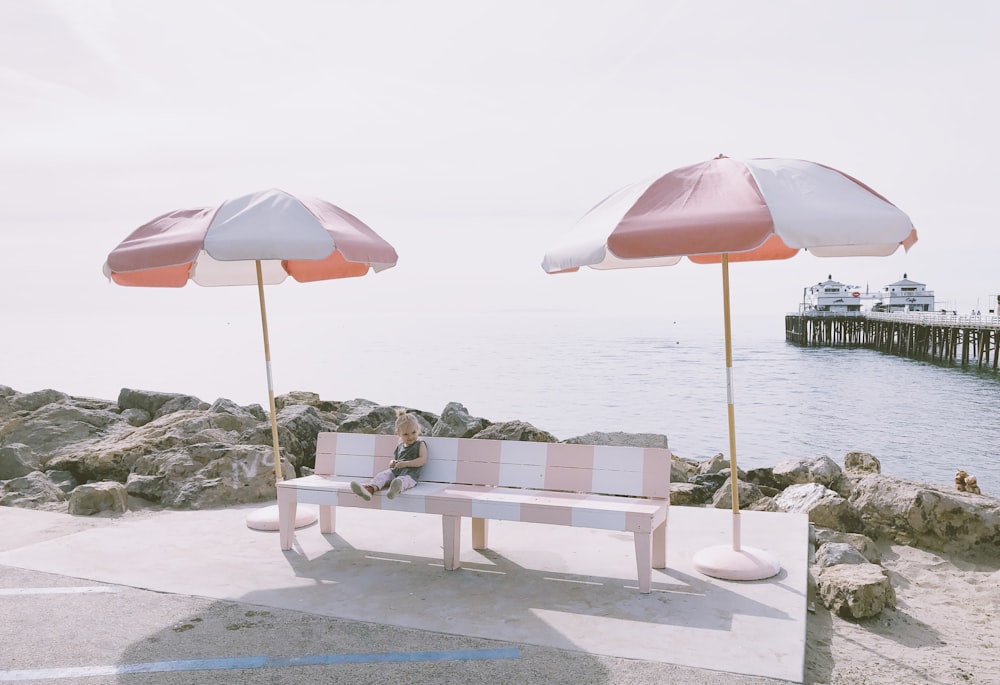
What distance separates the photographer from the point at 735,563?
5.19 m

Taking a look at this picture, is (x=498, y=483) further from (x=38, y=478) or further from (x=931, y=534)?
(x=38, y=478)

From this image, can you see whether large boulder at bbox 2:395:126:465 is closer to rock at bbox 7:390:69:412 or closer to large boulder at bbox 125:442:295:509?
rock at bbox 7:390:69:412

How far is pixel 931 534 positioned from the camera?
6.88 meters

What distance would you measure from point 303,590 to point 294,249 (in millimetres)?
2183

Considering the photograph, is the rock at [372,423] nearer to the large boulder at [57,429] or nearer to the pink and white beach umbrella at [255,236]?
the large boulder at [57,429]

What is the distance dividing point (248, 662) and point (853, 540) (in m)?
4.88

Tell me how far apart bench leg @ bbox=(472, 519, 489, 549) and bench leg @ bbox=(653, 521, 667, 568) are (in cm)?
126

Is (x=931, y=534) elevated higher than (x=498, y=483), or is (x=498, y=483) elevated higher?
(x=498, y=483)

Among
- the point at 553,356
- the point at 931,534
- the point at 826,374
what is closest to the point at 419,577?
the point at 931,534

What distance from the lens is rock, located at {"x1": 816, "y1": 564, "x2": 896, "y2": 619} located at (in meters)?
4.91

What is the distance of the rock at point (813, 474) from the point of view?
8836 millimetres

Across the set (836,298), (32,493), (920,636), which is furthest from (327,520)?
(836,298)

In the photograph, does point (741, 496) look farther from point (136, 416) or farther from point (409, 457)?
point (136, 416)

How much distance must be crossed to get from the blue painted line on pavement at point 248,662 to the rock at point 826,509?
430 centimetres
